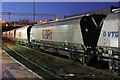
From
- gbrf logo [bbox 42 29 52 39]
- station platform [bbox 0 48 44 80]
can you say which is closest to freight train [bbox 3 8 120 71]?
gbrf logo [bbox 42 29 52 39]

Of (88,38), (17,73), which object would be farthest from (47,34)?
(17,73)

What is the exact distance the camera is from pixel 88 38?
18031 mm

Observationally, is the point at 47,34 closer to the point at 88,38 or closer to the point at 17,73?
the point at 88,38

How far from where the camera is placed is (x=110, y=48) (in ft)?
47.5

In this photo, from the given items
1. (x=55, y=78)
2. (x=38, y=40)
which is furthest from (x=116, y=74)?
(x=38, y=40)

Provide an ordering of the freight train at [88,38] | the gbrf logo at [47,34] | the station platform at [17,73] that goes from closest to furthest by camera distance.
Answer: the station platform at [17,73] → the freight train at [88,38] → the gbrf logo at [47,34]

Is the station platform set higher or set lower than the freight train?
lower

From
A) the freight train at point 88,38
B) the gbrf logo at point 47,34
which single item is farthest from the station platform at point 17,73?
the gbrf logo at point 47,34

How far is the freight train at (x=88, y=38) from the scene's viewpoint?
14172mm

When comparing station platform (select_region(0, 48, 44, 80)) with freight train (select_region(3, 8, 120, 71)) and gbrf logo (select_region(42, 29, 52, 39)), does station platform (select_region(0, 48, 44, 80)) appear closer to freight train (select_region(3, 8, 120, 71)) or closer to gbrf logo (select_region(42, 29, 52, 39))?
freight train (select_region(3, 8, 120, 71))

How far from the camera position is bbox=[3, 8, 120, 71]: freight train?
14172 mm

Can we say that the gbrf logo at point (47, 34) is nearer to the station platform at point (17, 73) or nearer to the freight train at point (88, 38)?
the freight train at point (88, 38)

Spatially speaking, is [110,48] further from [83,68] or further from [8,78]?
[8,78]

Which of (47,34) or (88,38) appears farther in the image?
(47,34)
